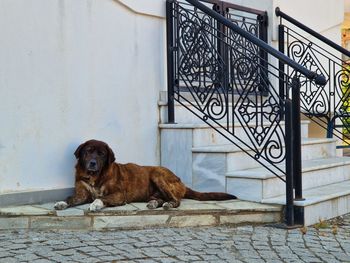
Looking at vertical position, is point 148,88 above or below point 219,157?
above

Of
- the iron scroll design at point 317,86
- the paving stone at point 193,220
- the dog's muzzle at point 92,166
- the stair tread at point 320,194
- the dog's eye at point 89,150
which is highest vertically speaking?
the iron scroll design at point 317,86

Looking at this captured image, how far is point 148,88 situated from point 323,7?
4472 mm

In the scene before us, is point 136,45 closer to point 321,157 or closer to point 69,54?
point 69,54

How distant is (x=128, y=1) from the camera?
20.9 ft

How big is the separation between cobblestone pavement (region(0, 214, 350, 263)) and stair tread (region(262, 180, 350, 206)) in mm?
288

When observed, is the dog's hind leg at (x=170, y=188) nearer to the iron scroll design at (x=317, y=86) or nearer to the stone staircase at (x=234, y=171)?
the stone staircase at (x=234, y=171)

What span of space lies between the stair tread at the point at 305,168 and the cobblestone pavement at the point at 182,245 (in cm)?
60

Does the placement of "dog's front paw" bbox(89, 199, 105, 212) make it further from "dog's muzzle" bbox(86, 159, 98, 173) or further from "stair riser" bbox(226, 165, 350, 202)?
"stair riser" bbox(226, 165, 350, 202)

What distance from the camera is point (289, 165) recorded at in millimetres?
5402

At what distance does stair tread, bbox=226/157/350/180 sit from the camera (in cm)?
577

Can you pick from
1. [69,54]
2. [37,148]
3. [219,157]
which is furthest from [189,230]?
[69,54]

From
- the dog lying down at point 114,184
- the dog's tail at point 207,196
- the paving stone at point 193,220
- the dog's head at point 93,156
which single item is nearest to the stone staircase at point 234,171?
the dog's tail at point 207,196

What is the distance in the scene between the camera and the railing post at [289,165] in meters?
5.39

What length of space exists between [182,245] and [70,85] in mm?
2168
